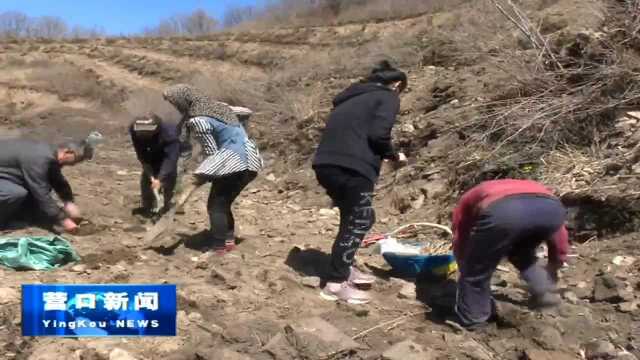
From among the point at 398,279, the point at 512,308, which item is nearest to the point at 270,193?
the point at 398,279

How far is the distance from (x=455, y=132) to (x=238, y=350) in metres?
4.36

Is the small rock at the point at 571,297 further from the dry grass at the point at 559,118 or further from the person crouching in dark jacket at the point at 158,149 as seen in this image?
the person crouching in dark jacket at the point at 158,149

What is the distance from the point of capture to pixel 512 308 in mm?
3572

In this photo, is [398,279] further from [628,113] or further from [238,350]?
[628,113]

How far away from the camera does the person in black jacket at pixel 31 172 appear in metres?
4.94

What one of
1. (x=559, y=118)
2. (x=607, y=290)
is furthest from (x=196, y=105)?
(x=559, y=118)

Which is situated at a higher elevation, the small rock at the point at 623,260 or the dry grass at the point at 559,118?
the dry grass at the point at 559,118

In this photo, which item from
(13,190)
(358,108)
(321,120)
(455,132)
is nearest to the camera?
(358,108)

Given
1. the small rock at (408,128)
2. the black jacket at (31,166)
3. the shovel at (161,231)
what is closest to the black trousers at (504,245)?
the shovel at (161,231)

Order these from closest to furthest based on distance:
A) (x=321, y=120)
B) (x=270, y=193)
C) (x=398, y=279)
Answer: (x=398, y=279) < (x=270, y=193) < (x=321, y=120)

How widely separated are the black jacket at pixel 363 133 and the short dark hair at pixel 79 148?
199 cm

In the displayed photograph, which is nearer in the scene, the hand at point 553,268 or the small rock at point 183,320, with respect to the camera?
the small rock at point 183,320

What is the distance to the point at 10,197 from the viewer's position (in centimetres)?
493

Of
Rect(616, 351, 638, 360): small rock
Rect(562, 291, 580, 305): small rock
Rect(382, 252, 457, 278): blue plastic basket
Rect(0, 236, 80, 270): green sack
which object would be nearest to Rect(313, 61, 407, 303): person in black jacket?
Rect(382, 252, 457, 278): blue plastic basket
